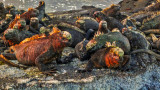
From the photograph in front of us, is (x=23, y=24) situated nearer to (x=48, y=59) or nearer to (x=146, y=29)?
(x=48, y=59)

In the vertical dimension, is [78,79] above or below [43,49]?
below

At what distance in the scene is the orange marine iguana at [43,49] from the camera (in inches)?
125

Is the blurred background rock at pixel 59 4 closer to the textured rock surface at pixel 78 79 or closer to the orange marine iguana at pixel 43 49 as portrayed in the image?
the orange marine iguana at pixel 43 49

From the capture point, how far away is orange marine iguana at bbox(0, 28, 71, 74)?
3174 millimetres

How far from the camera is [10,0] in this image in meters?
16.6

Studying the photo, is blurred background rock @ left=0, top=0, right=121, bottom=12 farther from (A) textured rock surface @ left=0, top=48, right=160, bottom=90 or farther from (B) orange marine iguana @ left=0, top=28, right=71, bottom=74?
Result: (A) textured rock surface @ left=0, top=48, right=160, bottom=90

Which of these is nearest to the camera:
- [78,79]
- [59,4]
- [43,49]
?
[78,79]

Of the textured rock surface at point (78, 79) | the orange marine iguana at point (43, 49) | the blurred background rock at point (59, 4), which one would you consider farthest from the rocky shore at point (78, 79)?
the blurred background rock at point (59, 4)

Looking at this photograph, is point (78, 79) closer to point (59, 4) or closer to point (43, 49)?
point (43, 49)

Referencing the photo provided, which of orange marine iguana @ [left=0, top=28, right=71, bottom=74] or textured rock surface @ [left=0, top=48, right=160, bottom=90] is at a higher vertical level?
orange marine iguana @ [left=0, top=28, right=71, bottom=74]

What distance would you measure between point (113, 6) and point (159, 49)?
3.00 metres

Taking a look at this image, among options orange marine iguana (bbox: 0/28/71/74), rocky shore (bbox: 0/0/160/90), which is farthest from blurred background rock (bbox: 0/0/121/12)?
rocky shore (bbox: 0/0/160/90)

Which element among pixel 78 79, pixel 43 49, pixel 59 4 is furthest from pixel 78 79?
pixel 59 4

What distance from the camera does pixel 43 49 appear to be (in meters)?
3.34
